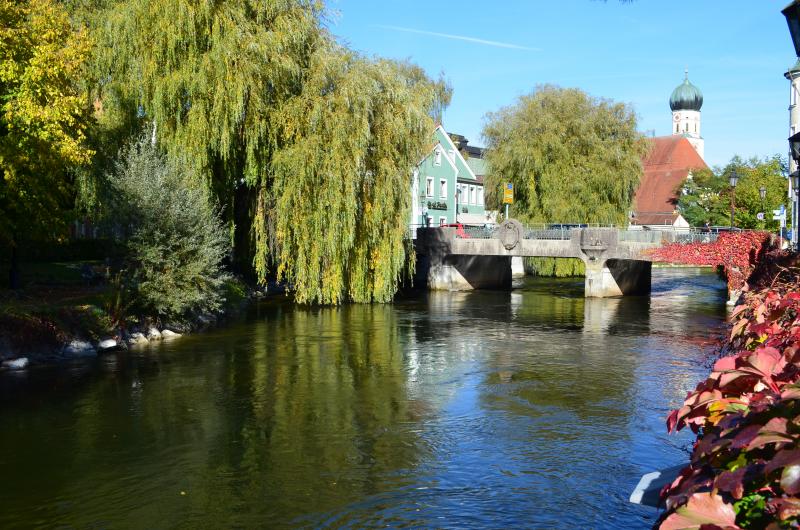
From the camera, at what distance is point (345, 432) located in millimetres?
13578

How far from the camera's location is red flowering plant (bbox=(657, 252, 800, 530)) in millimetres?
2883

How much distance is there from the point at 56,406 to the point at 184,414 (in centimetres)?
260

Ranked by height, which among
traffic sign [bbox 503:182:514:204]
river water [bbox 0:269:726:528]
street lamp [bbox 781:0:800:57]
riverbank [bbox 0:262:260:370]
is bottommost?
river water [bbox 0:269:726:528]

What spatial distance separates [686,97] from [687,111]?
309 cm

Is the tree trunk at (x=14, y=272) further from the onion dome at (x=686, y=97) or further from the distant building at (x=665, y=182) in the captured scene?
the onion dome at (x=686, y=97)

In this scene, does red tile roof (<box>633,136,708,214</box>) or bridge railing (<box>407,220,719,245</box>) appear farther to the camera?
red tile roof (<box>633,136,708,214</box>)

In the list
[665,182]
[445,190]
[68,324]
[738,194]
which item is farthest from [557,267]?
[665,182]

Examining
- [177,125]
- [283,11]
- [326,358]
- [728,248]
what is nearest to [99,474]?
[326,358]

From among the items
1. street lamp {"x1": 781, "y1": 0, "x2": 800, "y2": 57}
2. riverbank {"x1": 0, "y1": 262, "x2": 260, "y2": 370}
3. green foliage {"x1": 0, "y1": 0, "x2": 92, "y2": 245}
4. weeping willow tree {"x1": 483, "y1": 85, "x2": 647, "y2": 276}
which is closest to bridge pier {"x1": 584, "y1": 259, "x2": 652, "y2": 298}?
weeping willow tree {"x1": 483, "y1": 85, "x2": 647, "y2": 276}

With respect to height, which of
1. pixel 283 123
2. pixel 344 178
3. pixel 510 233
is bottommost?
pixel 510 233

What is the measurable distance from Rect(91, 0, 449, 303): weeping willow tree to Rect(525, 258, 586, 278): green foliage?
22.8 meters

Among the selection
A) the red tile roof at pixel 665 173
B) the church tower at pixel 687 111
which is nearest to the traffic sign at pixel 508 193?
the red tile roof at pixel 665 173

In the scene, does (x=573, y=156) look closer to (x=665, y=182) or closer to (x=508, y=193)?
(x=508, y=193)

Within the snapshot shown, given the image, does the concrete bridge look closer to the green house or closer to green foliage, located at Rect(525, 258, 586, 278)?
green foliage, located at Rect(525, 258, 586, 278)
